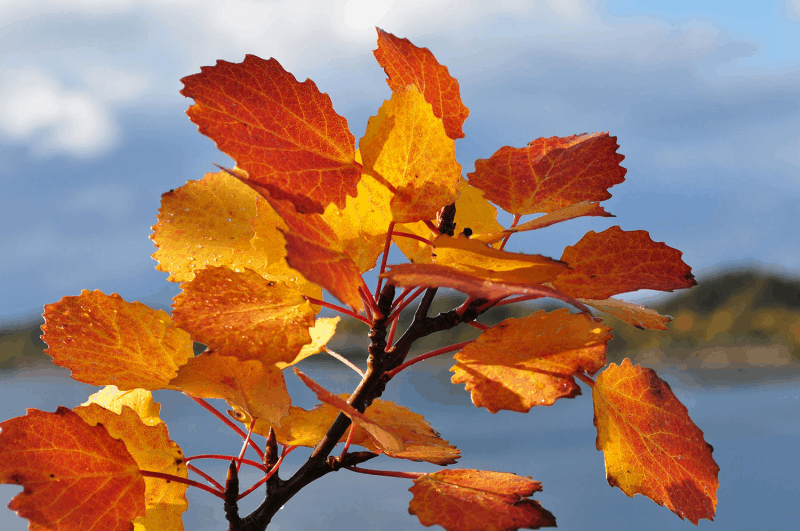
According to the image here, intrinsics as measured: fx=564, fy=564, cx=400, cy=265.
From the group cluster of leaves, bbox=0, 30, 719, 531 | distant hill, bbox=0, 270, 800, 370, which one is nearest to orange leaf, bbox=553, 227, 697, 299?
cluster of leaves, bbox=0, 30, 719, 531

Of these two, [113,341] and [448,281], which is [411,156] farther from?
[113,341]

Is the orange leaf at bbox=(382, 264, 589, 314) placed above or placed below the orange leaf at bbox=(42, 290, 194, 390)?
below

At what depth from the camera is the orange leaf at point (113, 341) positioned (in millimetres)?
375

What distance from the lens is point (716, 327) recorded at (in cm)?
273

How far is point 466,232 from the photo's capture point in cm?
37

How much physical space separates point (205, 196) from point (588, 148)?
0.27 metres

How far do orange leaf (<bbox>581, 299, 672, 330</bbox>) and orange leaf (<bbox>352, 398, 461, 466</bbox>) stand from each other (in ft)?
0.44

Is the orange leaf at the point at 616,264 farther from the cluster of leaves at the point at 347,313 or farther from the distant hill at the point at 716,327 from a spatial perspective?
the distant hill at the point at 716,327

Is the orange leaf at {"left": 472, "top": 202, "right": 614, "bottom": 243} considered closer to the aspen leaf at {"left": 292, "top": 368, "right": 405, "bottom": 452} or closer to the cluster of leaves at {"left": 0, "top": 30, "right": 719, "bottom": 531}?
the cluster of leaves at {"left": 0, "top": 30, "right": 719, "bottom": 531}

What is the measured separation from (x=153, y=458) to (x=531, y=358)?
260 millimetres

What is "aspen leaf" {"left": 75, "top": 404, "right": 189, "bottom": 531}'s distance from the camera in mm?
380

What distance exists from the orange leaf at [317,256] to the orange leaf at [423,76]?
0.39ft

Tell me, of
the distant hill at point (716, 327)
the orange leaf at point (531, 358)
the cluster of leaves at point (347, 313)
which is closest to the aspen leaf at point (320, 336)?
the cluster of leaves at point (347, 313)

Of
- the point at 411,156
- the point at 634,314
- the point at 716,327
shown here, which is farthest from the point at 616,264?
the point at 716,327
